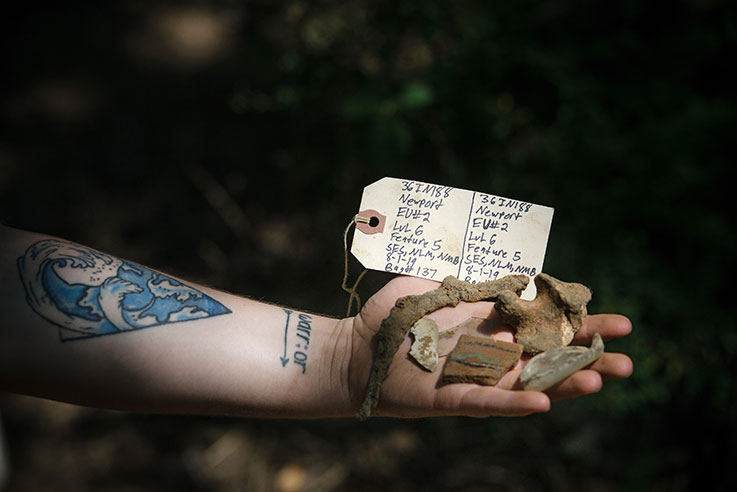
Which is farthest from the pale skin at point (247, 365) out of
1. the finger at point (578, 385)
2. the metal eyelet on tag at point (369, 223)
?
the metal eyelet on tag at point (369, 223)

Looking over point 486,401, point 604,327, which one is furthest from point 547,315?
point 486,401

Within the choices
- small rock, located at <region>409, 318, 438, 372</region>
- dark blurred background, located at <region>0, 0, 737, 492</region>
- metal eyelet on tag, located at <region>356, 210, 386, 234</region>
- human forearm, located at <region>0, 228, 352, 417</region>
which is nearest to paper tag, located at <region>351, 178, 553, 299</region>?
metal eyelet on tag, located at <region>356, 210, 386, 234</region>

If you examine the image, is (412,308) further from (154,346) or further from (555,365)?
A: (154,346)

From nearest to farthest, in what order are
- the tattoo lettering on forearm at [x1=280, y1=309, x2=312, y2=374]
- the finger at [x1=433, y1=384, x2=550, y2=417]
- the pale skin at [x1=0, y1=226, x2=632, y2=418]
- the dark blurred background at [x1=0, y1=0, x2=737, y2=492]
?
the finger at [x1=433, y1=384, x2=550, y2=417] → the pale skin at [x1=0, y1=226, x2=632, y2=418] → the tattoo lettering on forearm at [x1=280, y1=309, x2=312, y2=374] → the dark blurred background at [x1=0, y1=0, x2=737, y2=492]

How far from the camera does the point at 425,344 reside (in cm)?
141

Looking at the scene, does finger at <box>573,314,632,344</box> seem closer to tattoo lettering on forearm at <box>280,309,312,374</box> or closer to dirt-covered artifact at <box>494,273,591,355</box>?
dirt-covered artifact at <box>494,273,591,355</box>

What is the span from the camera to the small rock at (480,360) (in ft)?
4.33

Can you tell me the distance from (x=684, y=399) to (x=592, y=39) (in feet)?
5.58

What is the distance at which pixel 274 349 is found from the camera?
1.51m

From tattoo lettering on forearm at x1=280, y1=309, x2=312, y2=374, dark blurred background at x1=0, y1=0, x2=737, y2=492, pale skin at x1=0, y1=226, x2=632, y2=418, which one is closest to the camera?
pale skin at x1=0, y1=226, x2=632, y2=418

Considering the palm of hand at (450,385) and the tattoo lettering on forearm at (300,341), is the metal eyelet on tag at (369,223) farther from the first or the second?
the tattoo lettering on forearm at (300,341)

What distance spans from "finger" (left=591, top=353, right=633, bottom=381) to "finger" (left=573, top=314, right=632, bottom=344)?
8cm

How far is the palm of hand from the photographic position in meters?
1.25

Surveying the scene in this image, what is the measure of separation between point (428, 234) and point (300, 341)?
0.45 meters
